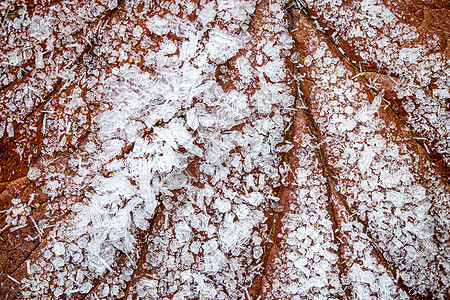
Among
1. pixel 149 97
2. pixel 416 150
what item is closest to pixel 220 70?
pixel 149 97

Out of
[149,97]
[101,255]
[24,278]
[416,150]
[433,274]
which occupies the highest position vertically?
[416,150]

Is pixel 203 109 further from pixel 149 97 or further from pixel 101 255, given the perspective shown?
pixel 101 255

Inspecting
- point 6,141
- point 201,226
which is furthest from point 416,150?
point 6,141

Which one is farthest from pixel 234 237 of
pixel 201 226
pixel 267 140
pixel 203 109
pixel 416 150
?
pixel 416 150

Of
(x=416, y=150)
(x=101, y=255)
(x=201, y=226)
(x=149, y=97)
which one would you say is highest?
(x=416, y=150)

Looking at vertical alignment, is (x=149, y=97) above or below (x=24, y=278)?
above

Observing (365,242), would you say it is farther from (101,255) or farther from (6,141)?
(6,141)

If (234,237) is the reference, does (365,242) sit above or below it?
above
